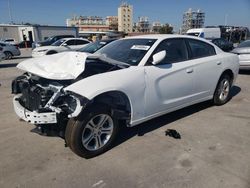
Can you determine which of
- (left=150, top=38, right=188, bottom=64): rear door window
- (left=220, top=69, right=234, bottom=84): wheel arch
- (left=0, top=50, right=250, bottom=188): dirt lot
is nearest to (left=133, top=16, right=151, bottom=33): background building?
(left=220, top=69, right=234, bottom=84): wheel arch

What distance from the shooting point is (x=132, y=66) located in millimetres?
3580

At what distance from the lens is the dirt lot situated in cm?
283

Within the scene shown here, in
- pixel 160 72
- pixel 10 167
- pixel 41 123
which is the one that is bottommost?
pixel 10 167

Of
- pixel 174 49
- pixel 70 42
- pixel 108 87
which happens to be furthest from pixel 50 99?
pixel 70 42

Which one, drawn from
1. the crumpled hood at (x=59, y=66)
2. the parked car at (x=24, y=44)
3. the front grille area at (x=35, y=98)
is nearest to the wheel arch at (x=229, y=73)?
the crumpled hood at (x=59, y=66)

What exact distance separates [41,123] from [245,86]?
6793 millimetres

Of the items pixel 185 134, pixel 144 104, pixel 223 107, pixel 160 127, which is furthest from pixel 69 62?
pixel 223 107

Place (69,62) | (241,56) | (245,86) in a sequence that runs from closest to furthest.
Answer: (69,62) → (245,86) → (241,56)

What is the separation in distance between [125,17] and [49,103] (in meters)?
126

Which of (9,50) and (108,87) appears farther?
(9,50)

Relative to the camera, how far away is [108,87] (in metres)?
3.14

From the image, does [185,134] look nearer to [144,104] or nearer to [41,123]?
[144,104]

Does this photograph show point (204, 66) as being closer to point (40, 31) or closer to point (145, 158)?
point (145, 158)

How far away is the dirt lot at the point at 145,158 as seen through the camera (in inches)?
111
